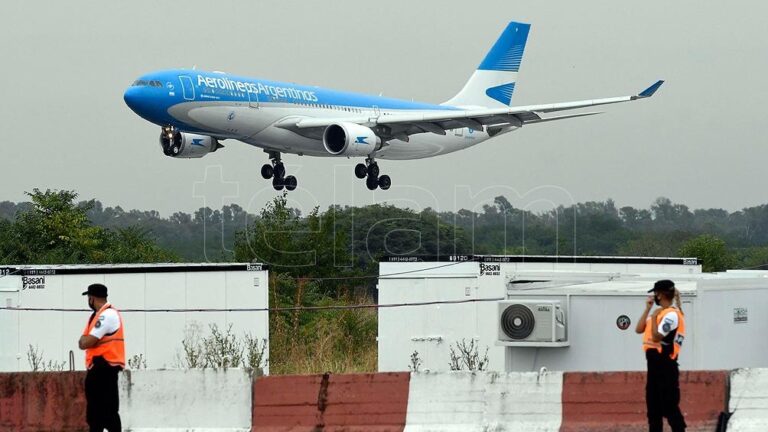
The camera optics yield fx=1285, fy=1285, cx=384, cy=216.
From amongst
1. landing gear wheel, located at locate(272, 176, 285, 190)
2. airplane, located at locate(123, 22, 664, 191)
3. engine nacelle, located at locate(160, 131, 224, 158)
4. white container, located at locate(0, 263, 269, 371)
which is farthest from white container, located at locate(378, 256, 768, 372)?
landing gear wheel, located at locate(272, 176, 285, 190)

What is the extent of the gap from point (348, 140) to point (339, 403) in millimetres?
27773

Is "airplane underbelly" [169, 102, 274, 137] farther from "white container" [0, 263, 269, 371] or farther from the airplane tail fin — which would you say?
the airplane tail fin

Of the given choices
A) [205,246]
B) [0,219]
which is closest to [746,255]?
[205,246]

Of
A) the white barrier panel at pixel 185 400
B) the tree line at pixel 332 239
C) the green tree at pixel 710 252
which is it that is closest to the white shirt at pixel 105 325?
the white barrier panel at pixel 185 400

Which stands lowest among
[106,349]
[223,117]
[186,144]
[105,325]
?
[106,349]

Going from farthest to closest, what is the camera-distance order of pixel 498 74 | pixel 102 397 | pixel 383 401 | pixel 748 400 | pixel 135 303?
pixel 498 74, pixel 135 303, pixel 383 401, pixel 748 400, pixel 102 397

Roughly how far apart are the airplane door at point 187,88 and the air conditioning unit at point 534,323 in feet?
76.7

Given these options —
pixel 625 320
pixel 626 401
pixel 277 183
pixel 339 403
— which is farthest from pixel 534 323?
pixel 277 183

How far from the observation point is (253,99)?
39.0 meters

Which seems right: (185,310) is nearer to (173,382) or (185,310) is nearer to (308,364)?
(308,364)

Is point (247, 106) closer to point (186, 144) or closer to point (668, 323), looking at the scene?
point (186, 144)

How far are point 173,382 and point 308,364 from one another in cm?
1068

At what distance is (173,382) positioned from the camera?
12.8 metres

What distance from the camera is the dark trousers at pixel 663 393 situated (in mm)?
10594
